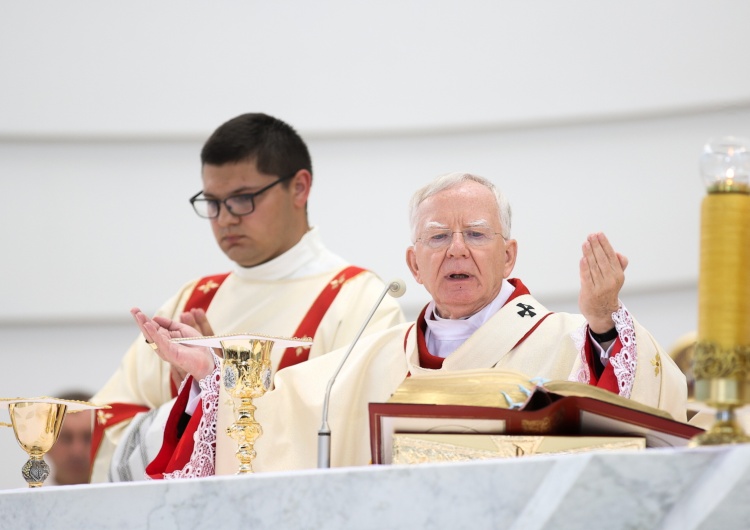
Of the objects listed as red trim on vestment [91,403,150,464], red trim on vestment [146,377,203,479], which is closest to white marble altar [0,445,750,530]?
red trim on vestment [146,377,203,479]

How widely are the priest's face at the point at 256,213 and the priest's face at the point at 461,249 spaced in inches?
56.5

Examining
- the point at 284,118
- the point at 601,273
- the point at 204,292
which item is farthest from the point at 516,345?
the point at 284,118

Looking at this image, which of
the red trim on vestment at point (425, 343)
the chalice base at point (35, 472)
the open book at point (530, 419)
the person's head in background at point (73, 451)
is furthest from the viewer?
the person's head in background at point (73, 451)

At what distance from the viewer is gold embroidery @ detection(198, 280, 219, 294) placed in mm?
5992

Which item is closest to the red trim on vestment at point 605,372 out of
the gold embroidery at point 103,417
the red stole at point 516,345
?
the red stole at point 516,345

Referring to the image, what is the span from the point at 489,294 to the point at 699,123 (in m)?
4.51

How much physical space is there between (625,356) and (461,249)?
79 cm

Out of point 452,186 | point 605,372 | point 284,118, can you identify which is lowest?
point 605,372

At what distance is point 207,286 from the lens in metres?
6.02

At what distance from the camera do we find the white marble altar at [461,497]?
192 cm

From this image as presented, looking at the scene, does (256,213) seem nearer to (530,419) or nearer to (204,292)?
(204,292)

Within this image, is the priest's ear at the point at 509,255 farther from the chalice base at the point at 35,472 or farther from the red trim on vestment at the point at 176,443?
the chalice base at the point at 35,472

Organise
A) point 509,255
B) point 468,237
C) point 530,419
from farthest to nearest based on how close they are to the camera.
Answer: point 509,255 < point 468,237 < point 530,419

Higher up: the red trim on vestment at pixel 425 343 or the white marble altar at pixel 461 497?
the red trim on vestment at pixel 425 343
